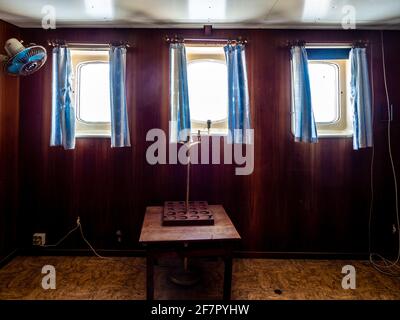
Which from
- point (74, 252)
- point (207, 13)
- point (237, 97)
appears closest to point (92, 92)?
point (207, 13)

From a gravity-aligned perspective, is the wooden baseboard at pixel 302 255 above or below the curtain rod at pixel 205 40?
below

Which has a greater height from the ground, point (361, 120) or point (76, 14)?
point (76, 14)

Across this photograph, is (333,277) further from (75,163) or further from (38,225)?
(38,225)

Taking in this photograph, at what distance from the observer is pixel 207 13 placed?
2.59 m

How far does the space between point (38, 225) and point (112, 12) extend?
238 cm

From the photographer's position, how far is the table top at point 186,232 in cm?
189

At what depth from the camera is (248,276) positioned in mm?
2578

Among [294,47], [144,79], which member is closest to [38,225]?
[144,79]

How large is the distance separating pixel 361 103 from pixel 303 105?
606 mm

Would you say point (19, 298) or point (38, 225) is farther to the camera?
point (38, 225)

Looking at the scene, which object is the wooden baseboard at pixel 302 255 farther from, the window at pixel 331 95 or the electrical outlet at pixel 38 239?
the electrical outlet at pixel 38 239

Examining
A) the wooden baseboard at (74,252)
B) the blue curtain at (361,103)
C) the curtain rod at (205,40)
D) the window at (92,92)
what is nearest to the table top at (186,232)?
the wooden baseboard at (74,252)

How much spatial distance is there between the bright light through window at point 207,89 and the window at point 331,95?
3.36 ft

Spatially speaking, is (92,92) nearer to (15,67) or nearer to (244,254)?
(15,67)
